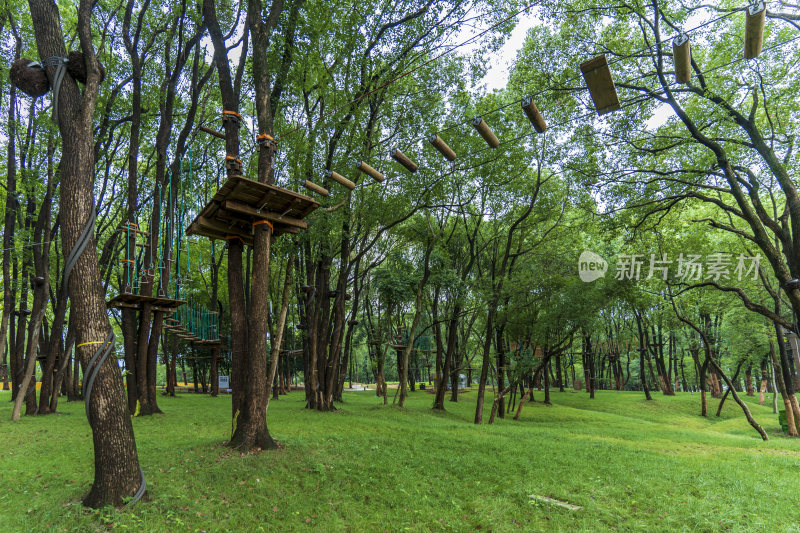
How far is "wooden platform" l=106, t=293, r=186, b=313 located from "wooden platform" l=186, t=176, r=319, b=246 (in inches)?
187

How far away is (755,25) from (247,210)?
655cm

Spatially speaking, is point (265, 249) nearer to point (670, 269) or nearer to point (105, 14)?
point (105, 14)

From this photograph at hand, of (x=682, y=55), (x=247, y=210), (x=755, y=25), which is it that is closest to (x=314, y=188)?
(x=247, y=210)

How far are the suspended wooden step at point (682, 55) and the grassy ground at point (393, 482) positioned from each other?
5208mm

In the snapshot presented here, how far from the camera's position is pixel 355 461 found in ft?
22.6

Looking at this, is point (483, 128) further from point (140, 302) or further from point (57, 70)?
point (140, 302)

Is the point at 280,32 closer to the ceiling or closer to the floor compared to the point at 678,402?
closer to the ceiling

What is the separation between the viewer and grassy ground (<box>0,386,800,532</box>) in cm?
481

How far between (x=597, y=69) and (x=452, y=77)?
9.42m

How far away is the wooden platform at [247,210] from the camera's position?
6.25 metres

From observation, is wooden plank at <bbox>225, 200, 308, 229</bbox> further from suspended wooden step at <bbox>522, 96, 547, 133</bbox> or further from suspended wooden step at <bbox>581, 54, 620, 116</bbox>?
suspended wooden step at <bbox>581, 54, 620, 116</bbox>

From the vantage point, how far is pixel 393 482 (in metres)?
6.09

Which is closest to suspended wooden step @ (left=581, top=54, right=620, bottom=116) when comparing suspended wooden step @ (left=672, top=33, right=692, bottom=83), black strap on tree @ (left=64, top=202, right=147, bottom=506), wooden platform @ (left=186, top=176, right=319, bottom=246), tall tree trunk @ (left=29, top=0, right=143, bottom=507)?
suspended wooden step @ (left=672, top=33, right=692, bottom=83)

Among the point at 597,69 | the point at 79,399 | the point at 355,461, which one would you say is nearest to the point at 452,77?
the point at 597,69
